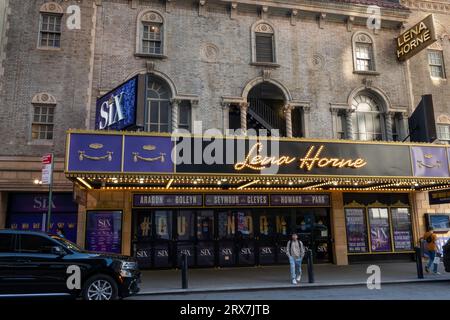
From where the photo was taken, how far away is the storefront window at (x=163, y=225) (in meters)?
16.6

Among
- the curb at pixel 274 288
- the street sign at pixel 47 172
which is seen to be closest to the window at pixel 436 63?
the curb at pixel 274 288

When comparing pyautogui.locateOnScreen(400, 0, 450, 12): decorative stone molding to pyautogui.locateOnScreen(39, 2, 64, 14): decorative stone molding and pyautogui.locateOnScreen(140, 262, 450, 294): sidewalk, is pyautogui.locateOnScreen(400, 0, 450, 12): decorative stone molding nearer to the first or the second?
pyautogui.locateOnScreen(140, 262, 450, 294): sidewalk

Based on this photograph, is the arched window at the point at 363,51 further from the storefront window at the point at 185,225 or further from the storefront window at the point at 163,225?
the storefront window at the point at 163,225

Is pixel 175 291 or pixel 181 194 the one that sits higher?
pixel 181 194

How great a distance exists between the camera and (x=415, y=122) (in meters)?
18.2

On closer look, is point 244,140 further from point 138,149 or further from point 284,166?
point 138,149

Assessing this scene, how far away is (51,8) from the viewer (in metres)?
16.7

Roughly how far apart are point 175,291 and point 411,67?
17.0m

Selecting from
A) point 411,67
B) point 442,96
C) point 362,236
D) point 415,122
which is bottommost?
point 362,236

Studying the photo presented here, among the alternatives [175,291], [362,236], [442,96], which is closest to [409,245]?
Answer: [362,236]

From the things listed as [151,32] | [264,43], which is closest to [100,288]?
[151,32]

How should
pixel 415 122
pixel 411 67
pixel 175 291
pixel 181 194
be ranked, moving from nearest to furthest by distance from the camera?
pixel 175 291
pixel 181 194
pixel 415 122
pixel 411 67

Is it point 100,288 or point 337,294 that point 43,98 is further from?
point 337,294

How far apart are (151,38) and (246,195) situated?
8.44 metres
